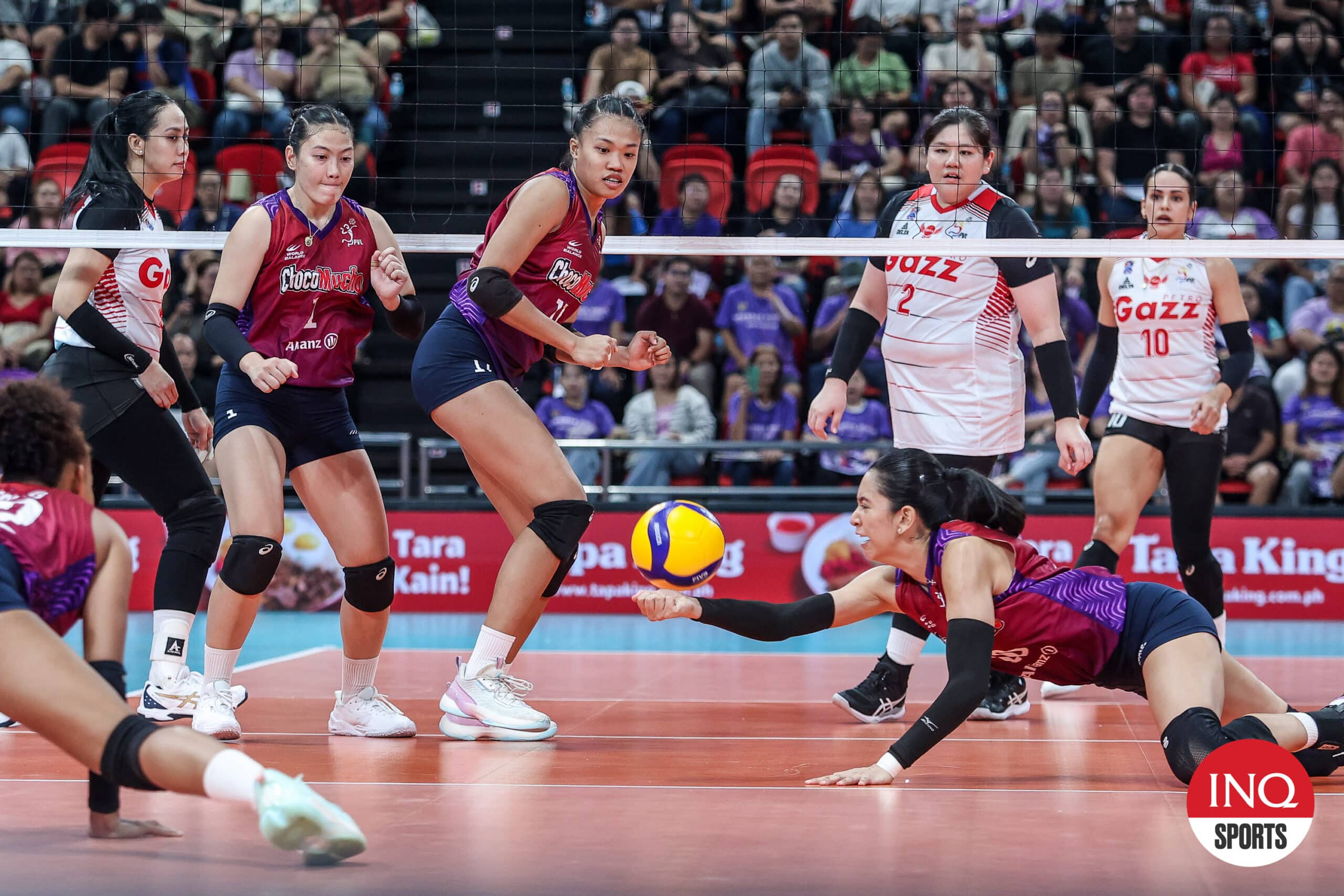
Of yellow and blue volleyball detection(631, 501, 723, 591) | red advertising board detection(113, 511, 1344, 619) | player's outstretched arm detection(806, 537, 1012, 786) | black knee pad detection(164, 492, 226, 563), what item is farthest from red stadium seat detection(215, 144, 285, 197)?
player's outstretched arm detection(806, 537, 1012, 786)

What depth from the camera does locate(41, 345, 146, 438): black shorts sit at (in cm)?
481

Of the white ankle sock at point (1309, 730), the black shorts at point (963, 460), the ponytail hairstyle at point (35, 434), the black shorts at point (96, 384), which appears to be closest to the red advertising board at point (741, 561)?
the black shorts at point (963, 460)

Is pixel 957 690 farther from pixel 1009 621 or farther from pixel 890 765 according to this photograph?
pixel 1009 621

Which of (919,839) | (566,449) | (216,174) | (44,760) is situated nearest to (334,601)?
(566,449)

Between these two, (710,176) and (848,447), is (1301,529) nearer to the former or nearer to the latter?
(848,447)

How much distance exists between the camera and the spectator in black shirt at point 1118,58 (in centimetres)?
1160

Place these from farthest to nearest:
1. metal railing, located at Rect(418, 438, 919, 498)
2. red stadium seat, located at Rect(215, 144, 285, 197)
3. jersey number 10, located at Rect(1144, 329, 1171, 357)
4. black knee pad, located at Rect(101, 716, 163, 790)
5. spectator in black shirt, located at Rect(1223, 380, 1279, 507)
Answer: red stadium seat, located at Rect(215, 144, 285, 197), spectator in black shirt, located at Rect(1223, 380, 1279, 507), metal railing, located at Rect(418, 438, 919, 498), jersey number 10, located at Rect(1144, 329, 1171, 357), black knee pad, located at Rect(101, 716, 163, 790)

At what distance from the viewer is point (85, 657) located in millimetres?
3006

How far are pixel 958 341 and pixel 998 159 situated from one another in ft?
20.5

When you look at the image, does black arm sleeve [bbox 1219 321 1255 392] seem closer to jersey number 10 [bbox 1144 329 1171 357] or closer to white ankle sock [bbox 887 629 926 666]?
jersey number 10 [bbox 1144 329 1171 357]

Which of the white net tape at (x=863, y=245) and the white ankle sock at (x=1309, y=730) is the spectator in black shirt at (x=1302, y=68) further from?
the white ankle sock at (x=1309, y=730)

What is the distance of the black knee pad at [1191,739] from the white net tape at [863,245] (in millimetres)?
1908

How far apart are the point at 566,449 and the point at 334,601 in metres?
2.08

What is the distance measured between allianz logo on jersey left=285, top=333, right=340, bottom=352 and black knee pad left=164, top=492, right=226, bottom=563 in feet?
2.16
